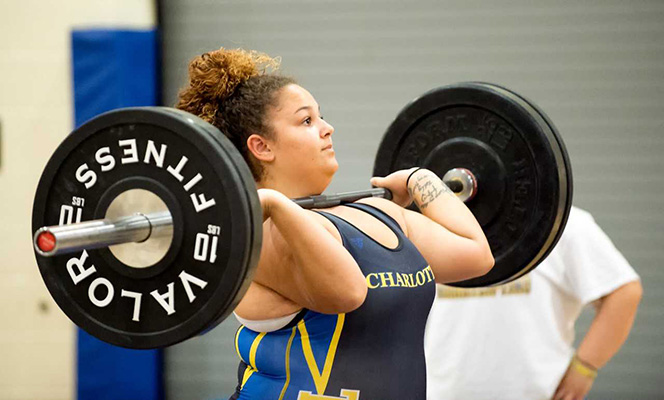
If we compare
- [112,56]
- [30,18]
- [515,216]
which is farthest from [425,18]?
[515,216]

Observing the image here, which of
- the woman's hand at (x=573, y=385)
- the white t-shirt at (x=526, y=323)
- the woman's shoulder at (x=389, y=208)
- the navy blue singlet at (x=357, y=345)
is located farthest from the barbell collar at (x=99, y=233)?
the woman's hand at (x=573, y=385)

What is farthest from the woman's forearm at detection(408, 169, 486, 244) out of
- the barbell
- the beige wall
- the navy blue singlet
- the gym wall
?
the beige wall

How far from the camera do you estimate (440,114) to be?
2.31 m

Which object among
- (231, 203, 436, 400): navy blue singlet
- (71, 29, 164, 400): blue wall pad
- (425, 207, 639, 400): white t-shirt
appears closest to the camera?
(231, 203, 436, 400): navy blue singlet

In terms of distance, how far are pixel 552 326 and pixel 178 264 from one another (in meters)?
1.57

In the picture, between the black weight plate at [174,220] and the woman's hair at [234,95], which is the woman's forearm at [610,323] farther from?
the black weight plate at [174,220]

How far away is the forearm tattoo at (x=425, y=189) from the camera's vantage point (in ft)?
6.53

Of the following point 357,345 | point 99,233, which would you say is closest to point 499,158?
point 357,345

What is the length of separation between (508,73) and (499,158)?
1879 mm

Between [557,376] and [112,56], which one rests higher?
[112,56]

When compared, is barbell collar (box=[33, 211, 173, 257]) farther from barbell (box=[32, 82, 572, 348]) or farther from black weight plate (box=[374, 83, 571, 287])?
black weight plate (box=[374, 83, 571, 287])

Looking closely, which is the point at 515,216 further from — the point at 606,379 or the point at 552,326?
the point at 606,379

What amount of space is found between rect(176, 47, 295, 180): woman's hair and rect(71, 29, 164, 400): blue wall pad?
6.59 ft

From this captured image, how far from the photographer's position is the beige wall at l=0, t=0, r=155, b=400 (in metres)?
4.03
